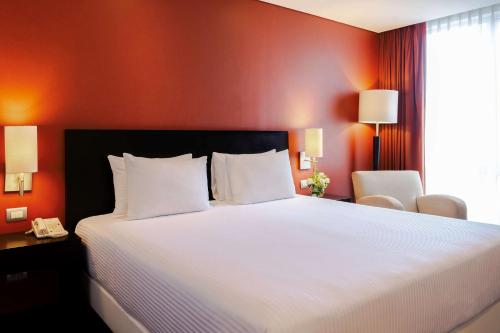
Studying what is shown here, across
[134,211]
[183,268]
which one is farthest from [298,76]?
[183,268]

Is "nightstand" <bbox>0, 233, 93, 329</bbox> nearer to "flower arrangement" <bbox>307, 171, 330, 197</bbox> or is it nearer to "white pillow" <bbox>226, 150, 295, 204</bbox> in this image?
"white pillow" <bbox>226, 150, 295, 204</bbox>

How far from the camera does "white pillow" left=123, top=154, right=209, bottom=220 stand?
2.71m

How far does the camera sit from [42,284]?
277 centimetres

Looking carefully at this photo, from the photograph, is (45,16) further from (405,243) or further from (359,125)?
(359,125)

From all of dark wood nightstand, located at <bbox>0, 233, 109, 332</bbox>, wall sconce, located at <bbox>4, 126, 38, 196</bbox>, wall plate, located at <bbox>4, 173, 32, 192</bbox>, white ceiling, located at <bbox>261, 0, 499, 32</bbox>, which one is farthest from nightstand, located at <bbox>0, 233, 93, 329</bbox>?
white ceiling, located at <bbox>261, 0, 499, 32</bbox>

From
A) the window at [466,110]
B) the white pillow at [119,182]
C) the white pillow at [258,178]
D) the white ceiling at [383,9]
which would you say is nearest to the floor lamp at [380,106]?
the window at [466,110]

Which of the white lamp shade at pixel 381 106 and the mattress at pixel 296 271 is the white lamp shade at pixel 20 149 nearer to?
the mattress at pixel 296 271

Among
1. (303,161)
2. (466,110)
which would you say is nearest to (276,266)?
(303,161)

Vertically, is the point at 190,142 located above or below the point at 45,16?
below

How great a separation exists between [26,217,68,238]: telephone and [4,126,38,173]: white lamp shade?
0.35 m

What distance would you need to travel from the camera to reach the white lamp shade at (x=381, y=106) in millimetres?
4418

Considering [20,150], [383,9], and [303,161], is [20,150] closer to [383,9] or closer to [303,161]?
[303,161]

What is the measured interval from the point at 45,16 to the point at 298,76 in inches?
97.8

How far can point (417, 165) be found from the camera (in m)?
4.71
